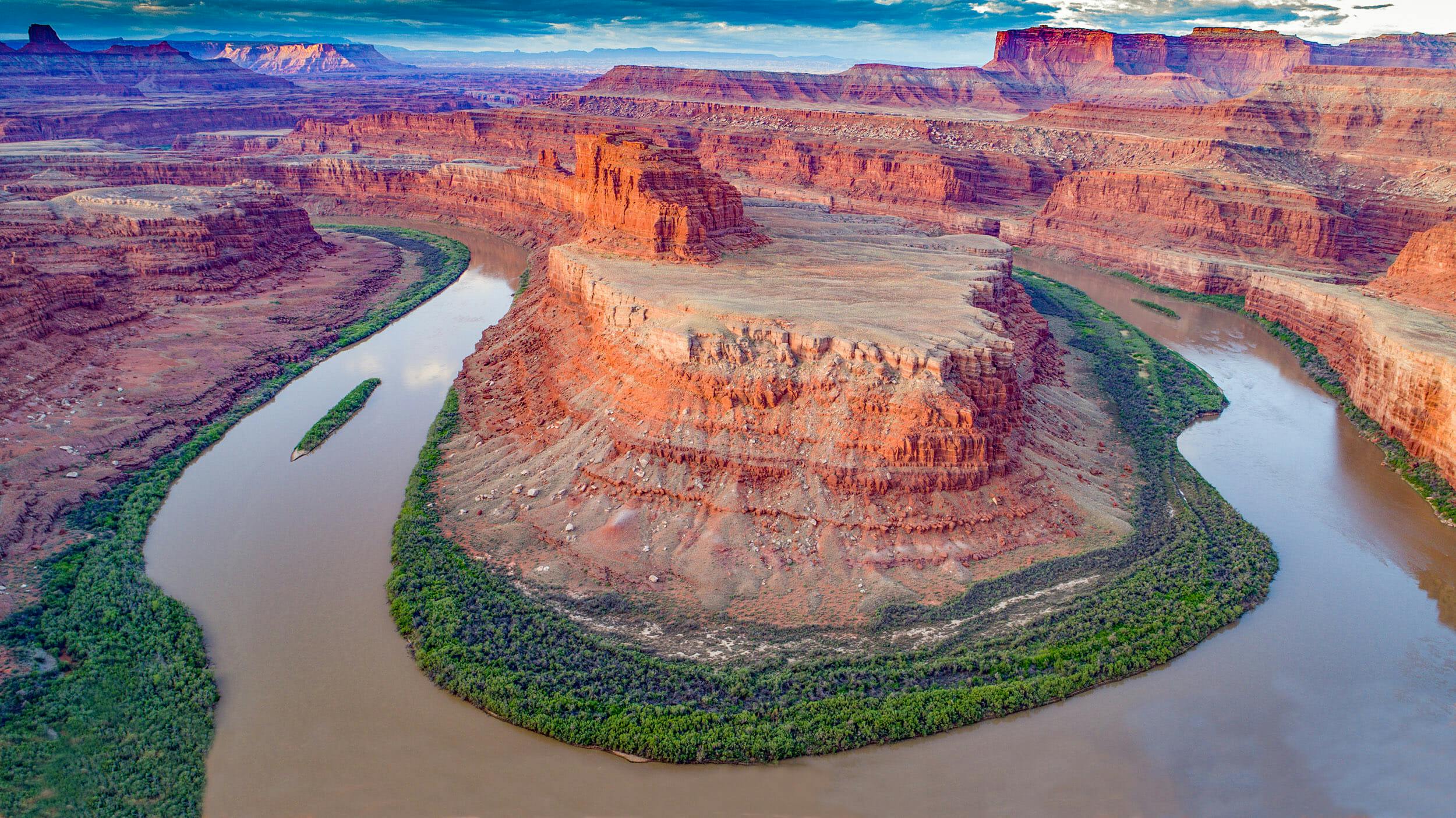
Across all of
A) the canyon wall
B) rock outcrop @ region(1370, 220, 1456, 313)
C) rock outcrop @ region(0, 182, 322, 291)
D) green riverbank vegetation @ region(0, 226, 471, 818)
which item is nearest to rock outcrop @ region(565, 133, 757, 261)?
green riverbank vegetation @ region(0, 226, 471, 818)

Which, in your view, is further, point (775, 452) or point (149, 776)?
point (775, 452)

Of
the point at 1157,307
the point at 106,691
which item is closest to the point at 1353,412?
the point at 1157,307

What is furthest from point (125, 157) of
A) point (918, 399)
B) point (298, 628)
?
point (918, 399)

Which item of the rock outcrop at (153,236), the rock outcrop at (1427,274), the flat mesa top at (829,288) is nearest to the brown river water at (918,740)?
the flat mesa top at (829,288)

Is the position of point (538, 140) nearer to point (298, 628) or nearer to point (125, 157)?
point (125, 157)

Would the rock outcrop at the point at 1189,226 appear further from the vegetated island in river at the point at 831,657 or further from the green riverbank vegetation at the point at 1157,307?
the vegetated island in river at the point at 831,657

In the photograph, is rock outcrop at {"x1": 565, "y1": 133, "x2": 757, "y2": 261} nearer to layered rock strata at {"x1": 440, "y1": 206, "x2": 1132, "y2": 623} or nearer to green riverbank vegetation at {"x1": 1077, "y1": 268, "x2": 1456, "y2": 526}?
layered rock strata at {"x1": 440, "y1": 206, "x2": 1132, "y2": 623}

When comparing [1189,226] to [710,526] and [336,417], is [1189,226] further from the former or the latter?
[336,417]
